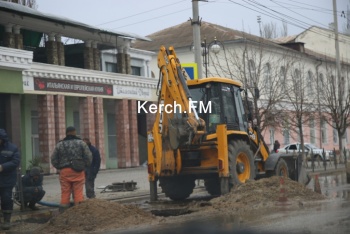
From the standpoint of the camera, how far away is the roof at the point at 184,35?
44.7m

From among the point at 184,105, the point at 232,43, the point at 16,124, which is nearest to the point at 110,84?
the point at 16,124

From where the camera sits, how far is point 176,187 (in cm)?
1702

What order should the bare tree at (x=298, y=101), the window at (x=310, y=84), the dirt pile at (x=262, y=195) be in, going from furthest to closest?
the window at (x=310, y=84)
the bare tree at (x=298, y=101)
the dirt pile at (x=262, y=195)

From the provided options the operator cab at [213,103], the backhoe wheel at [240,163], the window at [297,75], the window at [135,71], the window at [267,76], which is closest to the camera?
the backhoe wheel at [240,163]

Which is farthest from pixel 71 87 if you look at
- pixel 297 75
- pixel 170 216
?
pixel 170 216

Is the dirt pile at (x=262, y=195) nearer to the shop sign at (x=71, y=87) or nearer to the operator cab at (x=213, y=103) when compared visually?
the operator cab at (x=213, y=103)

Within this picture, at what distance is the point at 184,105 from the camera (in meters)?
15.0

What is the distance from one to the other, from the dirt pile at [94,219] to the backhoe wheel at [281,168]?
6890 millimetres

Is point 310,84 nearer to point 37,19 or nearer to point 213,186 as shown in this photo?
point 37,19

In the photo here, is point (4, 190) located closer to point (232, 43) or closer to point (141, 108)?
point (141, 108)

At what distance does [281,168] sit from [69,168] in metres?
7.56

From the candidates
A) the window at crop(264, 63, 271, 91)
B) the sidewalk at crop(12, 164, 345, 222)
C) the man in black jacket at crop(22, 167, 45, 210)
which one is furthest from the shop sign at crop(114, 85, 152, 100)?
the man in black jacket at crop(22, 167, 45, 210)

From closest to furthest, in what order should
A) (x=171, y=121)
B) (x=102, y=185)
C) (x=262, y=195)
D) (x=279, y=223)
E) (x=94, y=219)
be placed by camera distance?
(x=279, y=223), (x=94, y=219), (x=262, y=195), (x=171, y=121), (x=102, y=185)

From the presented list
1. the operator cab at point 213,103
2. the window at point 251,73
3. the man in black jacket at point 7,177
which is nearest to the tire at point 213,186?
the operator cab at point 213,103
